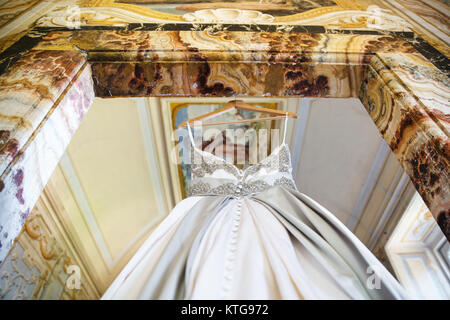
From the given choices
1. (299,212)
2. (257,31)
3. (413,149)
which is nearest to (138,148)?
(257,31)

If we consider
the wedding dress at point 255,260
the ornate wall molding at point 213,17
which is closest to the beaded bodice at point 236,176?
the wedding dress at point 255,260

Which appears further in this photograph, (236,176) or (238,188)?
(236,176)

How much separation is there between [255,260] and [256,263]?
0.02 m

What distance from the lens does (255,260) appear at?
1.09m

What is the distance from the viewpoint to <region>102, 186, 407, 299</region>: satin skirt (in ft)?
3.19

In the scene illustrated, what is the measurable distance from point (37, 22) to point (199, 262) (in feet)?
6.73

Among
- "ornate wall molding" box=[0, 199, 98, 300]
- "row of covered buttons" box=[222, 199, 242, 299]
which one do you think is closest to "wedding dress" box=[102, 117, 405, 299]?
"row of covered buttons" box=[222, 199, 242, 299]

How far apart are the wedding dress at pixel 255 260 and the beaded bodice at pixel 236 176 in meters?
0.31

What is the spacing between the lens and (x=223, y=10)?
2.16m

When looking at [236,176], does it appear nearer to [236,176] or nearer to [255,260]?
[236,176]

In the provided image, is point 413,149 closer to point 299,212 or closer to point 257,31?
point 299,212

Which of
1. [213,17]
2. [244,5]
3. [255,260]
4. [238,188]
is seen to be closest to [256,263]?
[255,260]

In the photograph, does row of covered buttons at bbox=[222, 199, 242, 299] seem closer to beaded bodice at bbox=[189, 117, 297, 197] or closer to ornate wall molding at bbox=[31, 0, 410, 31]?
beaded bodice at bbox=[189, 117, 297, 197]

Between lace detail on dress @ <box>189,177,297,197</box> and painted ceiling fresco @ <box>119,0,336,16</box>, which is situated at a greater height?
painted ceiling fresco @ <box>119,0,336,16</box>
